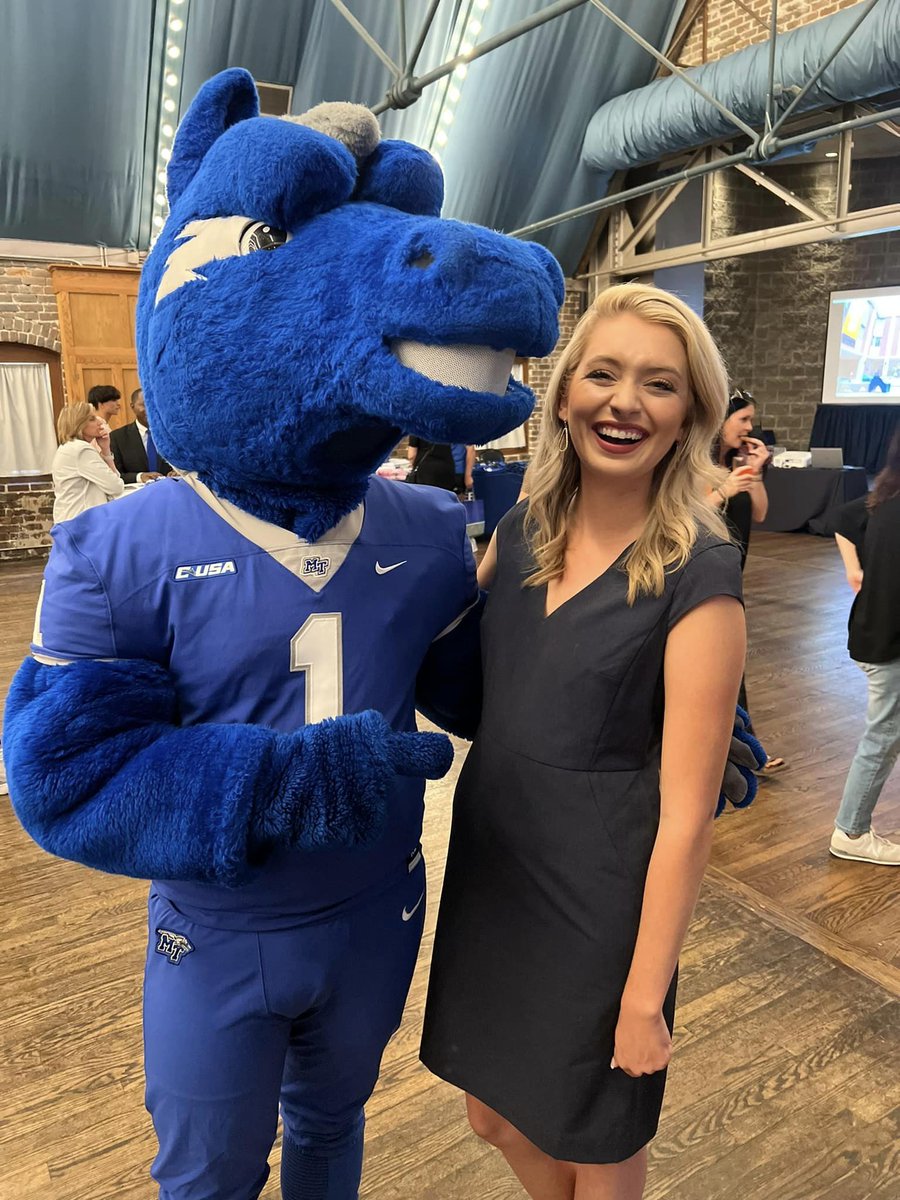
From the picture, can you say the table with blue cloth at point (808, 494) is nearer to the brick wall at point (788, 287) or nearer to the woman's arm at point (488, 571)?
the brick wall at point (788, 287)

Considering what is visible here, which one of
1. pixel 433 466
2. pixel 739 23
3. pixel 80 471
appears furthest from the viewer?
pixel 739 23

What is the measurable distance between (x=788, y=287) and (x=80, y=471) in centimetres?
974

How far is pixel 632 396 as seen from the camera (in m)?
1.05

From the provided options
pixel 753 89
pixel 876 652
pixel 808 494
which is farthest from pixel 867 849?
pixel 808 494

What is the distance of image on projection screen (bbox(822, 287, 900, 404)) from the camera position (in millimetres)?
9877

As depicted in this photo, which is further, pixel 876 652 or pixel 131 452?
pixel 131 452

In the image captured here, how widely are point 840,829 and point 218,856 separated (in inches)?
100.0

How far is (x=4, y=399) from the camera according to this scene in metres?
8.05

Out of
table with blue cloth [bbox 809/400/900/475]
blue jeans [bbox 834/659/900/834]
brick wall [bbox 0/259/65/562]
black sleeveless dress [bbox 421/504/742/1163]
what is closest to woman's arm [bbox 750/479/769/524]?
blue jeans [bbox 834/659/900/834]

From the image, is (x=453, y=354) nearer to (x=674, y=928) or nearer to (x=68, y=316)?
(x=674, y=928)

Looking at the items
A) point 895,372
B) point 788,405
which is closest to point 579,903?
point 895,372

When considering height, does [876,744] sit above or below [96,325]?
below

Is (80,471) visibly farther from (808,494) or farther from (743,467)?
(808,494)

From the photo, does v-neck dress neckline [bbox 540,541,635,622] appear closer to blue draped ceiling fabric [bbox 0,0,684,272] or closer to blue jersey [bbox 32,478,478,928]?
blue jersey [bbox 32,478,478,928]
